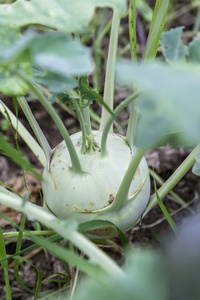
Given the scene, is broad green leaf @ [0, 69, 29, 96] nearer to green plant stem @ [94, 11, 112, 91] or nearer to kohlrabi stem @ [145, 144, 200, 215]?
kohlrabi stem @ [145, 144, 200, 215]

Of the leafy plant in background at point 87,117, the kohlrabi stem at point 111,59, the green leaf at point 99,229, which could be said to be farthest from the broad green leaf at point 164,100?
the kohlrabi stem at point 111,59

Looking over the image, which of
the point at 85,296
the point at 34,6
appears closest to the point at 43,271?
the point at 34,6

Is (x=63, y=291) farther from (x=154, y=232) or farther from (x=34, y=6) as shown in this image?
(x=34, y=6)

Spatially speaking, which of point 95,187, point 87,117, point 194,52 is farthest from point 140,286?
point 87,117

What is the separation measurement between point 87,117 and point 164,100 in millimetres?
446

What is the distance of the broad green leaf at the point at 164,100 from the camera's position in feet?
1.01

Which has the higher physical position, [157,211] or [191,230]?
[191,230]

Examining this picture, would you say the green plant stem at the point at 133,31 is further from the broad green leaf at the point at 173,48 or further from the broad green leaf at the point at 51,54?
the broad green leaf at the point at 51,54

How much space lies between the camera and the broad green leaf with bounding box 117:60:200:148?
31 centimetres

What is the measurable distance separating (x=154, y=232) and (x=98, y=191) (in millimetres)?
388

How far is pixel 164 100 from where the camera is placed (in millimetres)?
330

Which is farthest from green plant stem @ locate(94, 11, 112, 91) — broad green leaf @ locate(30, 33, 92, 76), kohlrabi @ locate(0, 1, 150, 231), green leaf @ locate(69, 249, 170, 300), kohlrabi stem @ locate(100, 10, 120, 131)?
green leaf @ locate(69, 249, 170, 300)

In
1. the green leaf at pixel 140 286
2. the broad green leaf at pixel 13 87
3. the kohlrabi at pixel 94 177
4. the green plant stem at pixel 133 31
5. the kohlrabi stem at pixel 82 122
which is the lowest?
the kohlrabi at pixel 94 177

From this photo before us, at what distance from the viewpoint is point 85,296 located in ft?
0.98
